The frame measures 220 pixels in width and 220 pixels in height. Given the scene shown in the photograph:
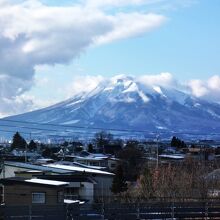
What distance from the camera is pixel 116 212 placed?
985 inches

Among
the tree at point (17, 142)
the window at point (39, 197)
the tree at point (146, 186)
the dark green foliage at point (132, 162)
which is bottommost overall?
the window at point (39, 197)

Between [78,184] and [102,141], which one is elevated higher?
[102,141]

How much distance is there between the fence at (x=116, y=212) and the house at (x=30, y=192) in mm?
12792

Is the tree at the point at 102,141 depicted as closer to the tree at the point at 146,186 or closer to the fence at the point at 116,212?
the tree at the point at 146,186

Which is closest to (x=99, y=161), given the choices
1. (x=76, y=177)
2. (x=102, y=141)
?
(x=76, y=177)

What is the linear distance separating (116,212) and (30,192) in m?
14.9

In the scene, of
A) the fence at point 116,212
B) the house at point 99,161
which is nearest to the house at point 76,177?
the fence at point 116,212

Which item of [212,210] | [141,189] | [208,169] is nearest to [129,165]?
[208,169]

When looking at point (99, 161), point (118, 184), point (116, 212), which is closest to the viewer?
point (116, 212)

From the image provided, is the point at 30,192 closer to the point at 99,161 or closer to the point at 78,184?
the point at 78,184

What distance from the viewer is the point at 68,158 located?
9731 cm

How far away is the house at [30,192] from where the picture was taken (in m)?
38.7

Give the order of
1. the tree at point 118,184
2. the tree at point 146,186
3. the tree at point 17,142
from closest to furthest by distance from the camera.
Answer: the tree at point 146,186
the tree at point 118,184
the tree at point 17,142

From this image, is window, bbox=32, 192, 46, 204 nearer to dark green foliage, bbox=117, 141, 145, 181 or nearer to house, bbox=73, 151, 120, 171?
dark green foliage, bbox=117, 141, 145, 181
